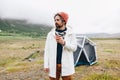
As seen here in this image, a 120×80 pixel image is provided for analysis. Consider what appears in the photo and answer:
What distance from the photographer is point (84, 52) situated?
2423cm

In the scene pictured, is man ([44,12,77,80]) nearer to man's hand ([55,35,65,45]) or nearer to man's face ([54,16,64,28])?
man's face ([54,16,64,28])

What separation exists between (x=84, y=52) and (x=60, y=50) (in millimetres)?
14044

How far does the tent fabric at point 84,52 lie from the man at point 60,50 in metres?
13.4

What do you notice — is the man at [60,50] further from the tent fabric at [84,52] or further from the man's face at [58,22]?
the tent fabric at [84,52]

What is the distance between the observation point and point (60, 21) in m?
10.2

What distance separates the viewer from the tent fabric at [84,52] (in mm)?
23922

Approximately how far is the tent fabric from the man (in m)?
13.4

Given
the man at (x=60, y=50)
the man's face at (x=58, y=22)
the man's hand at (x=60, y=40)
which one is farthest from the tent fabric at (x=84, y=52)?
the man's hand at (x=60, y=40)

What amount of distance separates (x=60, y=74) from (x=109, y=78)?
7.55 m

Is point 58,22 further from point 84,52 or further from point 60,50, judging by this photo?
point 84,52

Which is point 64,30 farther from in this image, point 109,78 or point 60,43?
point 109,78

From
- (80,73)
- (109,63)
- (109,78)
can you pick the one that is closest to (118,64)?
(109,63)

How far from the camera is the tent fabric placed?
23.9 m

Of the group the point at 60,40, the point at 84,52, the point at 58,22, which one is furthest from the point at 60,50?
the point at 84,52
